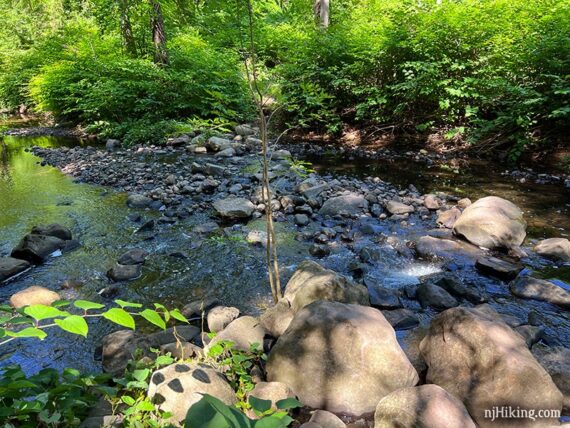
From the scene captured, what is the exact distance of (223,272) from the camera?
4.13m

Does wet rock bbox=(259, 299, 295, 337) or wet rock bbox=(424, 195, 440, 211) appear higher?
wet rock bbox=(424, 195, 440, 211)

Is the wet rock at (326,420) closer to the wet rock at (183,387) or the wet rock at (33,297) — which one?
the wet rock at (183,387)

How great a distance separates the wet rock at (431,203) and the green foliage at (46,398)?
5080 millimetres

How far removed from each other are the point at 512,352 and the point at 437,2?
9895 mm

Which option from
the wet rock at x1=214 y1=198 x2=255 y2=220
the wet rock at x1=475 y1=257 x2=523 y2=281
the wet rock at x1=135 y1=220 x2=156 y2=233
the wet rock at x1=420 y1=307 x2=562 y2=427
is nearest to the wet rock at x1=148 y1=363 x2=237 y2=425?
the wet rock at x1=420 y1=307 x2=562 y2=427

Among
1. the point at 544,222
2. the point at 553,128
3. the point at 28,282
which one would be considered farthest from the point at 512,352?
the point at 553,128

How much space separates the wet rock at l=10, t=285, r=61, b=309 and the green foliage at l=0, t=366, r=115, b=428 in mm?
1643

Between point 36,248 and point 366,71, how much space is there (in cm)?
857

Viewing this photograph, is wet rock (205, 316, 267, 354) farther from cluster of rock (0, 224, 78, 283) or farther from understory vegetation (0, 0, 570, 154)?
cluster of rock (0, 224, 78, 283)

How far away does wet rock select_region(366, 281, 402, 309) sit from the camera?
3.41 meters

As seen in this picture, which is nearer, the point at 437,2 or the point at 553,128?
the point at 553,128

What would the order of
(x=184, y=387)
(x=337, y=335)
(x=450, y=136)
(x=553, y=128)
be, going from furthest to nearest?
1. (x=450, y=136)
2. (x=553, y=128)
3. (x=337, y=335)
4. (x=184, y=387)

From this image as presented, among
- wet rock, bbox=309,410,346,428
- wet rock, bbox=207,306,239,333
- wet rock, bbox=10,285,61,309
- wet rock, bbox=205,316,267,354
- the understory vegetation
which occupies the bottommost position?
wet rock, bbox=309,410,346,428

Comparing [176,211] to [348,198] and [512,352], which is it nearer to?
[348,198]
